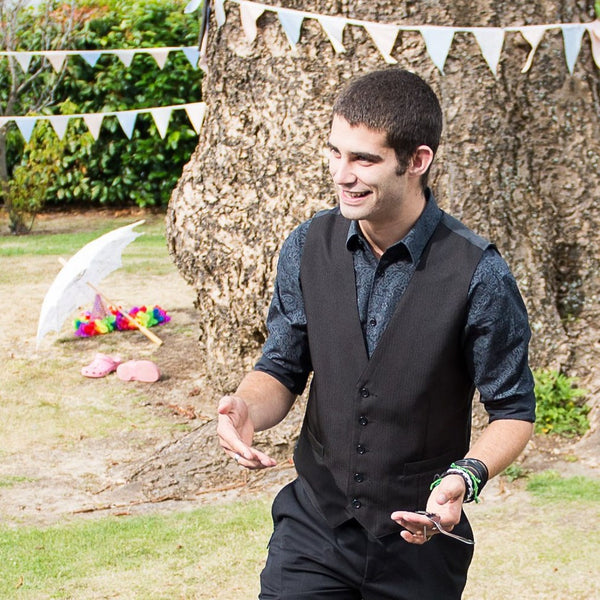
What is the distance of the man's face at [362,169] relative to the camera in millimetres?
2391

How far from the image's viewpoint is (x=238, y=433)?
7.97 feet

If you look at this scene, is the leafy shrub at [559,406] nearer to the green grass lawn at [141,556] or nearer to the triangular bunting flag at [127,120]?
the green grass lawn at [141,556]

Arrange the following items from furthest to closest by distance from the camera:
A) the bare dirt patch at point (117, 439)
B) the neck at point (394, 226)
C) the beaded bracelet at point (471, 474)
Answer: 1. the bare dirt patch at point (117, 439)
2. the neck at point (394, 226)
3. the beaded bracelet at point (471, 474)

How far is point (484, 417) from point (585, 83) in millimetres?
1899

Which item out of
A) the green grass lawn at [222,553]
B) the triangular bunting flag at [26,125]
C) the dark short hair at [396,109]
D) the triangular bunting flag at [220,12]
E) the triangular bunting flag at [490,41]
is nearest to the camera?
the dark short hair at [396,109]

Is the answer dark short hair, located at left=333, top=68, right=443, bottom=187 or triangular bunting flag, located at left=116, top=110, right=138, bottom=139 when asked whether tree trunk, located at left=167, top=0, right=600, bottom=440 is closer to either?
triangular bunting flag, located at left=116, top=110, right=138, bottom=139

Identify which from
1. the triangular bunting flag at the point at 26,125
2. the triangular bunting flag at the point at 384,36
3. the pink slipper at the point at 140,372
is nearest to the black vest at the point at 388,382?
the triangular bunting flag at the point at 384,36

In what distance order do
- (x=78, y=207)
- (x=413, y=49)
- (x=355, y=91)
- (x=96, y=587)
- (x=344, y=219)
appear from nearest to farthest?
1. (x=355, y=91)
2. (x=344, y=219)
3. (x=96, y=587)
4. (x=413, y=49)
5. (x=78, y=207)

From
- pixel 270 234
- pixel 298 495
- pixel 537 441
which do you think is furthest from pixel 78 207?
pixel 298 495

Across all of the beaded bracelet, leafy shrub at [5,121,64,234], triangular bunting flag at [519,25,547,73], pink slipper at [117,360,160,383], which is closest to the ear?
the beaded bracelet

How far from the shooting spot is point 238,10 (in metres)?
5.82

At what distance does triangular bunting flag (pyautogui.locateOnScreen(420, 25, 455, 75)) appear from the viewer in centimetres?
535

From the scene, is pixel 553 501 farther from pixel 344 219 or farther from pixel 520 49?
pixel 344 219

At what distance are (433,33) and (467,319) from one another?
10.7 ft
